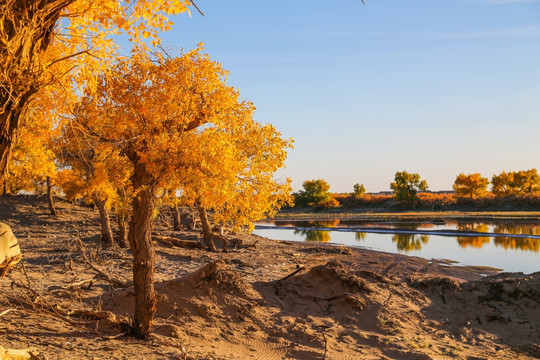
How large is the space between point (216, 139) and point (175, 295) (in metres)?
4.58

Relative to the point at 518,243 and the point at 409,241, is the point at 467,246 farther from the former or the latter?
the point at 409,241

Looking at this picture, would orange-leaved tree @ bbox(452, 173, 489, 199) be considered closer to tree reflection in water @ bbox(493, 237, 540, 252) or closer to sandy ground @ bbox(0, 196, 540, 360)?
tree reflection in water @ bbox(493, 237, 540, 252)

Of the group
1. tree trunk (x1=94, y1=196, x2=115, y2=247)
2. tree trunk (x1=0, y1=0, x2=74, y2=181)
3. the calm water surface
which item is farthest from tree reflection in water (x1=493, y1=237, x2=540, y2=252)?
tree trunk (x1=0, y1=0, x2=74, y2=181)

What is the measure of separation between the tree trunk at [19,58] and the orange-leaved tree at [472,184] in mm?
104193

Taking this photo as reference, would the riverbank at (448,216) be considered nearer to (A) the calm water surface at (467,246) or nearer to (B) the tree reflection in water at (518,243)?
(A) the calm water surface at (467,246)

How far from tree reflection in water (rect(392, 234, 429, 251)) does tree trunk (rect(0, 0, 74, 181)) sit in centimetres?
2875

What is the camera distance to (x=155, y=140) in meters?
7.95

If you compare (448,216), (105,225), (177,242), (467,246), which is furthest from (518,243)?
(448,216)

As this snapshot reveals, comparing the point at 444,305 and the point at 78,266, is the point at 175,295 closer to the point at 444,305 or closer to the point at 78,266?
the point at 78,266

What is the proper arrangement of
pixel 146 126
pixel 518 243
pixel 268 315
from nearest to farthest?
pixel 146 126, pixel 268 315, pixel 518 243

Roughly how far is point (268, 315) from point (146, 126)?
5.70 m

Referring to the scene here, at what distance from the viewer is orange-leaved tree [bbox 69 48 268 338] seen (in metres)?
7.95

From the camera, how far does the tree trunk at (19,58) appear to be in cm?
452

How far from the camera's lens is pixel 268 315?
432 inches
